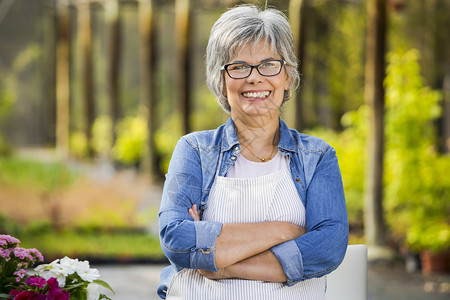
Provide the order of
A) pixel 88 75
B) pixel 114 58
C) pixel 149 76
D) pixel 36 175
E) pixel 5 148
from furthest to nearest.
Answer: pixel 88 75 < pixel 5 148 < pixel 114 58 < pixel 149 76 < pixel 36 175

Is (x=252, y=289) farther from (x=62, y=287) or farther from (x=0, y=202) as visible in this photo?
(x=0, y=202)

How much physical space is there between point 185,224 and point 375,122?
435 cm

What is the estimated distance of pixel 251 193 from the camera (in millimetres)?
1806

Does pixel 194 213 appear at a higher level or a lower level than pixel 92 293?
higher

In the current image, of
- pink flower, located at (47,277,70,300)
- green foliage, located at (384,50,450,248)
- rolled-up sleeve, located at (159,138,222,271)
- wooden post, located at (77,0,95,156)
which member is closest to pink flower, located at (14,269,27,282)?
pink flower, located at (47,277,70,300)

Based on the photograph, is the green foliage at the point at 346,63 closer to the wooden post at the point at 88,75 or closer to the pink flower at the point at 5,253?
the wooden post at the point at 88,75

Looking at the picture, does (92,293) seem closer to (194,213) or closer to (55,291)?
(55,291)

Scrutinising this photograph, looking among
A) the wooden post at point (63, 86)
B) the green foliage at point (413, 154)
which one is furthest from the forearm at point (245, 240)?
the wooden post at point (63, 86)

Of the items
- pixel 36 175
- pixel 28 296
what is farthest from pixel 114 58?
pixel 28 296

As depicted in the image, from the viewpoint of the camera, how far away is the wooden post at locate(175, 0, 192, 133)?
9.30 m

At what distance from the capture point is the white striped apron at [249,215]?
5.71 feet

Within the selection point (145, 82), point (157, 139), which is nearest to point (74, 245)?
point (145, 82)

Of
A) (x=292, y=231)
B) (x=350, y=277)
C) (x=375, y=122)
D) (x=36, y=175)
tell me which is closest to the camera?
(x=292, y=231)

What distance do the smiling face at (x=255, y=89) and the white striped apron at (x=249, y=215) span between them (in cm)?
19
